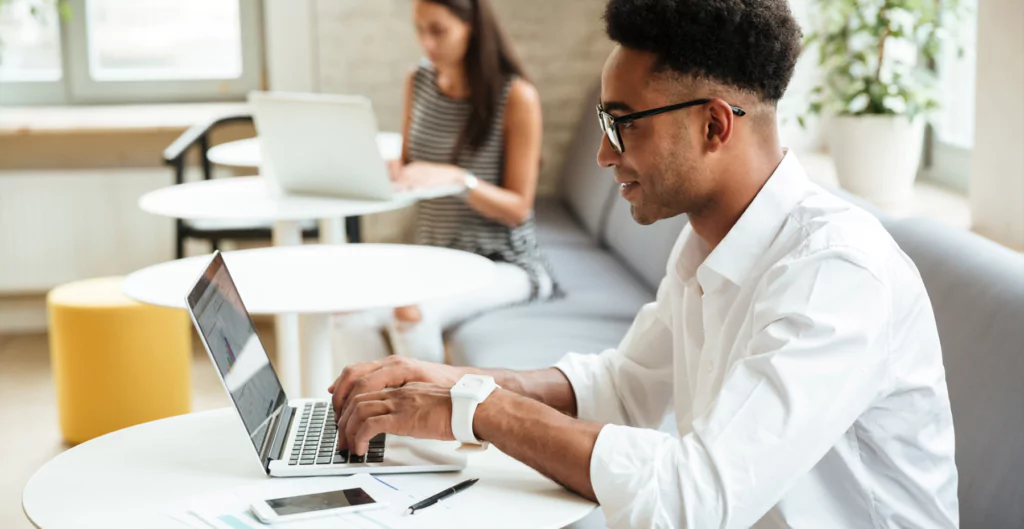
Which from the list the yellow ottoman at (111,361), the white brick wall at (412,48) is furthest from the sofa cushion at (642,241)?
the yellow ottoman at (111,361)

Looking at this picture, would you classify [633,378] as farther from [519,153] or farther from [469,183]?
[519,153]

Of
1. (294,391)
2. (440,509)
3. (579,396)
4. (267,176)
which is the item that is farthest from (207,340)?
(267,176)

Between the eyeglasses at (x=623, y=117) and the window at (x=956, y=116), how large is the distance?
190 centimetres

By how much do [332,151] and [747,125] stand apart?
5.20ft

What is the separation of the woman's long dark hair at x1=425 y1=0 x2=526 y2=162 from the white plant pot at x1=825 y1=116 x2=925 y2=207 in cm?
87

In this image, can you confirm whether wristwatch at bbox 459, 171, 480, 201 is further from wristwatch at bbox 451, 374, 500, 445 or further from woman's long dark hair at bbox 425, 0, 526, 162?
wristwatch at bbox 451, 374, 500, 445

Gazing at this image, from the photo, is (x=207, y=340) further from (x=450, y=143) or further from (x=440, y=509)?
(x=450, y=143)

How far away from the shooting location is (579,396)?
5.31 feet

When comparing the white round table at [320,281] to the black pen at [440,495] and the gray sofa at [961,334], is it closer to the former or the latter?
the gray sofa at [961,334]

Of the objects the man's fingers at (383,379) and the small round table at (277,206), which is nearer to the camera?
the man's fingers at (383,379)

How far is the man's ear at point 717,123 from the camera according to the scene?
50.2 inches

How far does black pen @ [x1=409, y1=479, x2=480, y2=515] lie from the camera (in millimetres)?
1182

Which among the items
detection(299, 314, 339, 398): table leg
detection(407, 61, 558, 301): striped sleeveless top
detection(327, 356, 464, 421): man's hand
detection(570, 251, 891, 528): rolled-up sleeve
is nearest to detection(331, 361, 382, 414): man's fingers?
detection(327, 356, 464, 421): man's hand

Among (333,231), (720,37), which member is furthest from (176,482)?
(333,231)
